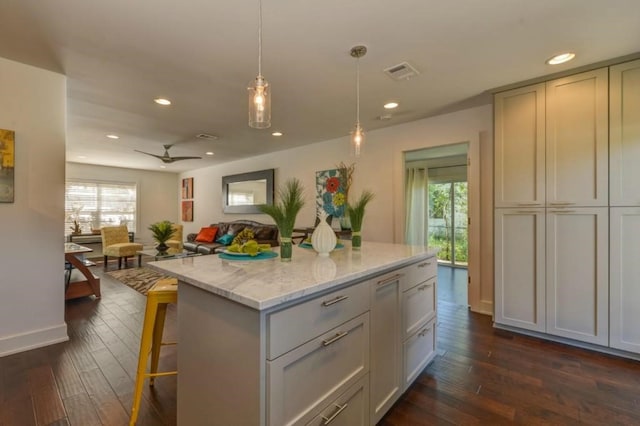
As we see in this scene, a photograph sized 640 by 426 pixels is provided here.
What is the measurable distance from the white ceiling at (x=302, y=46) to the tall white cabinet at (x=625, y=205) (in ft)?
1.11

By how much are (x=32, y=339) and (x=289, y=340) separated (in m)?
2.79

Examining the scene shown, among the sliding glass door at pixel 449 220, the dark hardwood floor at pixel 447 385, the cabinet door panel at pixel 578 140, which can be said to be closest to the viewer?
the dark hardwood floor at pixel 447 385

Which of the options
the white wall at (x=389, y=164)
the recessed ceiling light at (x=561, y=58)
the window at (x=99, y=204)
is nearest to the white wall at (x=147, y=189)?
the window at (x=99, y=204)

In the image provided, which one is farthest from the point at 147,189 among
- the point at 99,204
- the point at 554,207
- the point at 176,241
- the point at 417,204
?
the point at 554,207

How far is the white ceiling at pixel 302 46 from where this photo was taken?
169 centimetres

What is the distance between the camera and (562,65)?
237 cm

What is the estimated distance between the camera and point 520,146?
9.04 ft

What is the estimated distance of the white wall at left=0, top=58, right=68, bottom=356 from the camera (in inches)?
91.7

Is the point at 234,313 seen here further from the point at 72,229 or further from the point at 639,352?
the point at 72,229

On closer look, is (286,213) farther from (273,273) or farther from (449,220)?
(449,220)

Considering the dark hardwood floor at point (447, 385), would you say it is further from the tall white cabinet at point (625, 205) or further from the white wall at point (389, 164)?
the white wall at point (389, 164)

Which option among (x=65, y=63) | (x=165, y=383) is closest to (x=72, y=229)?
(x=65, y=63)

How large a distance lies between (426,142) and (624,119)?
1.82 meters

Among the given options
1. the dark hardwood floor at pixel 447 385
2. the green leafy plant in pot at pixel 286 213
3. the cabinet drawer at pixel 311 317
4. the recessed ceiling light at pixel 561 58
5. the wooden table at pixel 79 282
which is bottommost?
the dark hardwood floor at pixel 447 385
